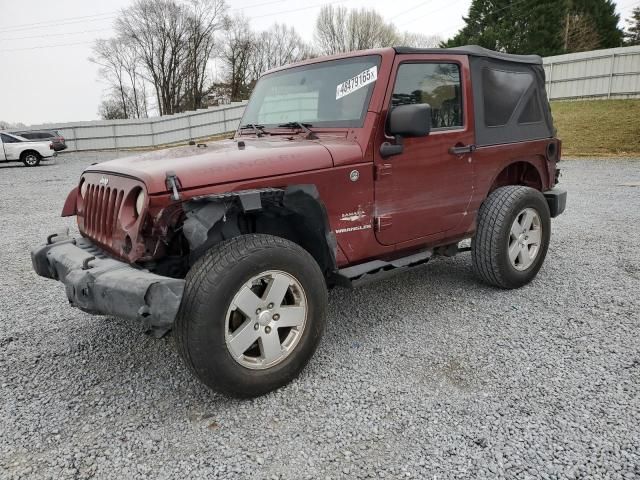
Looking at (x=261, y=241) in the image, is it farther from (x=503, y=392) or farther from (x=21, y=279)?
(x=21, y=279)

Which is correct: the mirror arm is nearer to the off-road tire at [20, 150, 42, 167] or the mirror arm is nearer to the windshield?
the windshield

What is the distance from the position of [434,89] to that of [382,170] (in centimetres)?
88

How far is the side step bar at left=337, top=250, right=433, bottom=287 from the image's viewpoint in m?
3.23

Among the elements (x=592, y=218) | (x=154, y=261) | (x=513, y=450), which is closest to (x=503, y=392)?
(x=513, y=450)

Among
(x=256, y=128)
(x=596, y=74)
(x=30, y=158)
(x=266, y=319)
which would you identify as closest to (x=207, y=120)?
(x=30, y=158)

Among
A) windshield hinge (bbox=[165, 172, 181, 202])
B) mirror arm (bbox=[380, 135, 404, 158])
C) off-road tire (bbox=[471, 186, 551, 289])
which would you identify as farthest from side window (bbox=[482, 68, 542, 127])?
windshield hinge (bbox=[165, 172, 181, 202])

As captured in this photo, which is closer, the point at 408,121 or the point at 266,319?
the point at 266,319

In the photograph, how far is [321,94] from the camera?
3.58m

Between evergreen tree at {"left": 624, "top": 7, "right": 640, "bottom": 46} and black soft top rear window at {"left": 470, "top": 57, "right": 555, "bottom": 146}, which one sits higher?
evergreen tree at {"left": 624, "top": 7, "right": 640, "bottom": 46}

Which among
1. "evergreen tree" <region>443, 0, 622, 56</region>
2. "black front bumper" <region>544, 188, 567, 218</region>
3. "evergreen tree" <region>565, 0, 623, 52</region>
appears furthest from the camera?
"evergreen tree" <region>565, 0, 623, 52</region>

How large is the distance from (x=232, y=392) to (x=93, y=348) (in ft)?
4.53

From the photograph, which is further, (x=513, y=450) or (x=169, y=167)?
(x=169, y=167)

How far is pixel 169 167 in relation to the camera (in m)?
2.69

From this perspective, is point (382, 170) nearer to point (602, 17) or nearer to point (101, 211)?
point (101, 211)
